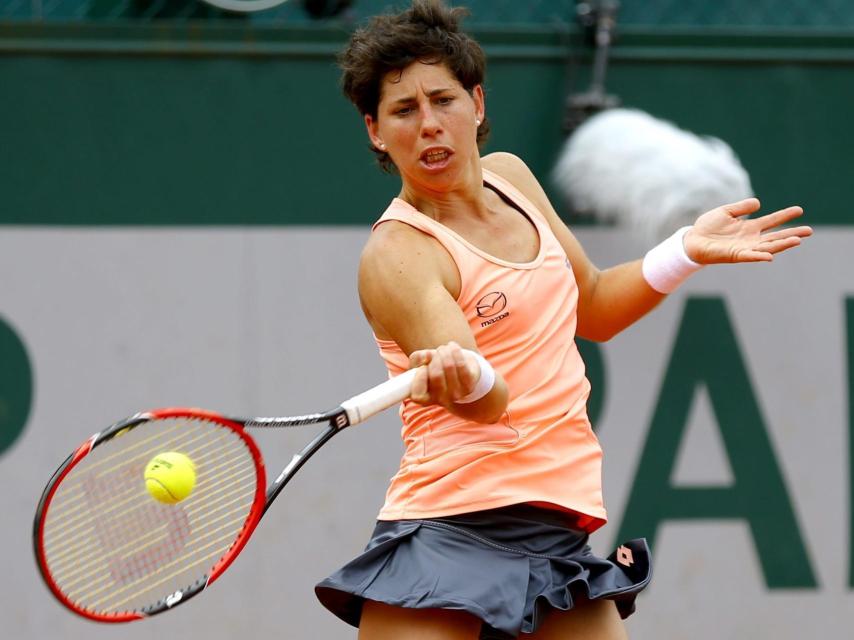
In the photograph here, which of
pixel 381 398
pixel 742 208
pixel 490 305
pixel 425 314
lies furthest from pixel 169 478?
pixel 742 208

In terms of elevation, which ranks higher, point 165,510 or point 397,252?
point 397,252

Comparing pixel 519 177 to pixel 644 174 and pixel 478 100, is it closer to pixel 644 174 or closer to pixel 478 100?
pixel 478 100

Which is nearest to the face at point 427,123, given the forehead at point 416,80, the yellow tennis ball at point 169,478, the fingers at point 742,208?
the forehead at point 416,80

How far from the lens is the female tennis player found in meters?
2.57

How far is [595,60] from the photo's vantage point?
4.32 m

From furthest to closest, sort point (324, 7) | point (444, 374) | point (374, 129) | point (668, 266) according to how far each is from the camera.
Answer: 1. point (324, 7)
2. point (668, 266)
3. point (374, 129)
4. point (444, 374)

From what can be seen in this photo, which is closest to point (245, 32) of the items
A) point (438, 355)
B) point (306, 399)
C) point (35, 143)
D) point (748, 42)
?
point (35, 143)

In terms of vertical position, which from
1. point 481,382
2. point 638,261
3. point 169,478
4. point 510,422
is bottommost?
point 169,478

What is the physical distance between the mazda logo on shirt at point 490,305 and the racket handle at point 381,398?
174 millimetres

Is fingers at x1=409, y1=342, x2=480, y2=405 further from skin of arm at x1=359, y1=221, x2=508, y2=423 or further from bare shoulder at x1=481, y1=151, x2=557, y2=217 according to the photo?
bare shoulder at x1=481, y1=151, x2=557, y2=217

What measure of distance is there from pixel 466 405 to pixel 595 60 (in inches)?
81.6

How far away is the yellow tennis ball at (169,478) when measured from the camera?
2.61 metres

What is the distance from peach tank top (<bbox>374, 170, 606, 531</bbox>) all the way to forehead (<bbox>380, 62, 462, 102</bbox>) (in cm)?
21

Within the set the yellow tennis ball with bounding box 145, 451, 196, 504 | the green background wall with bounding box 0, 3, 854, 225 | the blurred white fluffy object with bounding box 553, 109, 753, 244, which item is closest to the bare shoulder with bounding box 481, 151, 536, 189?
the yellow tennis ball with bounding box 145, 451, 196, 504
